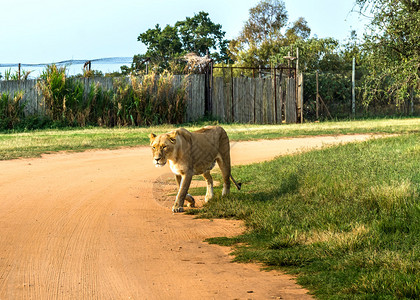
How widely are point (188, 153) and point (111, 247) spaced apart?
2135mm

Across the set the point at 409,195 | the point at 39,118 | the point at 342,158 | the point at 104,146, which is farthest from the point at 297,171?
the point at 39,118

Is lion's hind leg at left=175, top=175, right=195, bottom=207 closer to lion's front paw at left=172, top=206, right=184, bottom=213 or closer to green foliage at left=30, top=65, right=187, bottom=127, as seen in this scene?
lion's front paw at left=172, top=206, right=184, bottom=213

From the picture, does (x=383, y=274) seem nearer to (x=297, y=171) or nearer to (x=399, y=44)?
(x=297, y=171)

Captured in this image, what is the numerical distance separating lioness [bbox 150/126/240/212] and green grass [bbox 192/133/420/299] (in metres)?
0.39

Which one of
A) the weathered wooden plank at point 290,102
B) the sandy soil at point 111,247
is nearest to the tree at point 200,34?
the weathered wooden plank at point 290,102

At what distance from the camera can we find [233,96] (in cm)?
2733

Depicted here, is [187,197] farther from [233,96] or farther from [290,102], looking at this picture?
[290,102]

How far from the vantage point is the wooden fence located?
84.7ft

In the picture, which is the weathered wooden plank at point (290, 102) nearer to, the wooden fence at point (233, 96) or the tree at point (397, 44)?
the wooden fence at point (233, 96)

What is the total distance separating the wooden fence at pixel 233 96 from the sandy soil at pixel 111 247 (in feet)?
47.8

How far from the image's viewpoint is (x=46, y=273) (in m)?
5.58

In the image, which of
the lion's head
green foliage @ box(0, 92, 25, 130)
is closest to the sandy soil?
the lion's head

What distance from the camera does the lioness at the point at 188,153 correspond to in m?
7.98

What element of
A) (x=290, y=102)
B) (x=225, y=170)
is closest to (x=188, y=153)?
(x=225, y=170)
